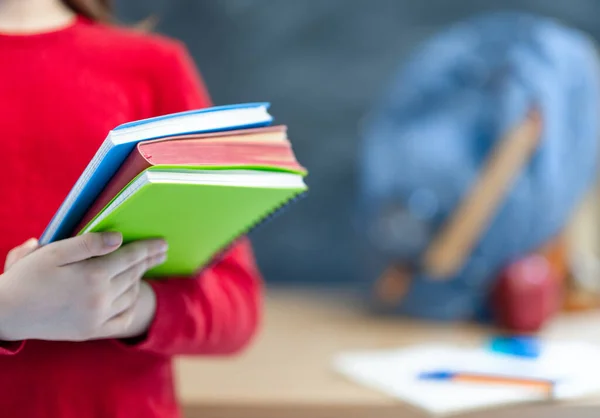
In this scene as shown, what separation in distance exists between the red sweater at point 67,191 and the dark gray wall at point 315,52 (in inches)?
27.2

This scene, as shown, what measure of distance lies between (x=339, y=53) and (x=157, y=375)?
822 mm

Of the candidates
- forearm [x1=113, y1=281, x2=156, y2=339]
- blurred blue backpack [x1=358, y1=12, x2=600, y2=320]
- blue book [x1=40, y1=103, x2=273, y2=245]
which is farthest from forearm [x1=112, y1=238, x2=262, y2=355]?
blurred blue backpack [x1=358, y1=12, x2=600, y2=320]

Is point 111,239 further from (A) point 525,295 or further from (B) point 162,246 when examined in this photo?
(A) point 525,295

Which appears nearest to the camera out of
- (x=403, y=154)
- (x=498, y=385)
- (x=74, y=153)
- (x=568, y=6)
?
(x=74, y=153)

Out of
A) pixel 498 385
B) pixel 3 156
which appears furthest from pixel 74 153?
pixel 498 385

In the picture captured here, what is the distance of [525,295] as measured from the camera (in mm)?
1094

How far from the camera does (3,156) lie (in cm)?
60

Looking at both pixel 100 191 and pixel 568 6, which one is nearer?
pixel 100 191

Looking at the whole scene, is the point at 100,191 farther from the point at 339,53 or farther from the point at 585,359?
the point at 339,53

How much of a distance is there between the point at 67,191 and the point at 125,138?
15 cm

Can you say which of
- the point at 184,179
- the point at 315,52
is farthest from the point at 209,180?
the point at 315,52

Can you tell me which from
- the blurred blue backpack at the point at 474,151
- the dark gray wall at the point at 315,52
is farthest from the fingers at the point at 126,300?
the dark gray wall at the point at 315,52

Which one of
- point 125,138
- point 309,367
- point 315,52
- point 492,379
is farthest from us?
point 315,52

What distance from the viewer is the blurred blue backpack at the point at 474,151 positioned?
43.5 inches
